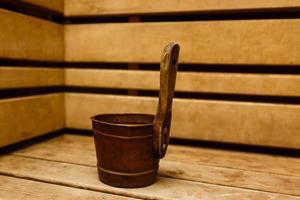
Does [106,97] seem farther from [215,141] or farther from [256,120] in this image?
[256,120]

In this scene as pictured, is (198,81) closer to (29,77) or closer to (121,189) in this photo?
(121,189)

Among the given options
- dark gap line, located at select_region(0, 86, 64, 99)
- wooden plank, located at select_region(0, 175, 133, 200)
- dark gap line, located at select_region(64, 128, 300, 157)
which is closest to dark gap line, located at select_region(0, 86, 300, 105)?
dark gap line, located at select_region(0, 86, 64, 99)

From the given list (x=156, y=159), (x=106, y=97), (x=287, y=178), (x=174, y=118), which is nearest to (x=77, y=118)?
(x=106, y=97)

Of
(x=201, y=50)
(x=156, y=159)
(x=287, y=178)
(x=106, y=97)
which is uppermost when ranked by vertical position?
(x=201, y=50)

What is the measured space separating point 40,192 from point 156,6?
1.29m

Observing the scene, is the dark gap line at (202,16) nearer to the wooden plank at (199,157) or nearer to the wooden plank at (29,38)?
the wooden plank at (29,38)

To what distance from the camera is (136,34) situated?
1957mm

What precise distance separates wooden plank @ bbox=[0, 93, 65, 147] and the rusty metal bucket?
0.68 meters

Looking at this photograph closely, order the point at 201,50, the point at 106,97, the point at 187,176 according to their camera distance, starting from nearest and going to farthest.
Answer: the point at 187,176
the point at 201,50
the point at 106,97

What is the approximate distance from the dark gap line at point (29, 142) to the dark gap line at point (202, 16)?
80 cm

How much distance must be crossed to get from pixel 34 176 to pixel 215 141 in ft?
3.49

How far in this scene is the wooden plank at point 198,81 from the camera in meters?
1.73

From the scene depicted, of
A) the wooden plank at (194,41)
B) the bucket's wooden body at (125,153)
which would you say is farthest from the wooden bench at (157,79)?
the bucket's wooden body at (125,153)

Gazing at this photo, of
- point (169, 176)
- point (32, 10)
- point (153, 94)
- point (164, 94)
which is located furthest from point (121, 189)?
point (32, 10)
